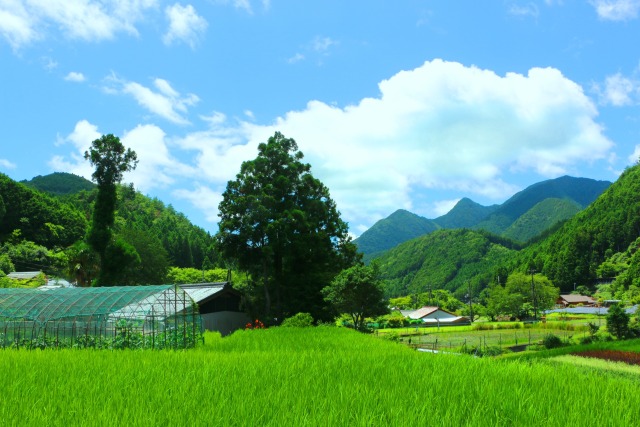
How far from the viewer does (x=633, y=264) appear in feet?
312

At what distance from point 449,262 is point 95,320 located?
163 m

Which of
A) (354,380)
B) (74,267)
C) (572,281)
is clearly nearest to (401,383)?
(354,380)

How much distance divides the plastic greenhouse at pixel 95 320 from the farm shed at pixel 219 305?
10498 mm

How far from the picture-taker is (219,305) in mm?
38781

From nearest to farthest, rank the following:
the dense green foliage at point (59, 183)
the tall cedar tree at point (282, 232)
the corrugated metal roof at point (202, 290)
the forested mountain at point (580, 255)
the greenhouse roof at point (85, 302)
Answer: the greenhouse roof at point (85, 302) < the corrugated metal roof at point (202, 290) < the tall cedar tree at point (282, 232) < the forested mountain at point (580, 255) < the dense green foliage at point (59, 183)

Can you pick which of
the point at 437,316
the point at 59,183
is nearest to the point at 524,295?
the point at 437,316

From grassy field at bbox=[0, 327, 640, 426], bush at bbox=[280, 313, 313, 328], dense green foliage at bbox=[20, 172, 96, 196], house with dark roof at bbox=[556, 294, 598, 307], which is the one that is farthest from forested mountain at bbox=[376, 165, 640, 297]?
grassy field at bbox=[0, 327, 640, 426]

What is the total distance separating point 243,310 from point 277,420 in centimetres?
3898

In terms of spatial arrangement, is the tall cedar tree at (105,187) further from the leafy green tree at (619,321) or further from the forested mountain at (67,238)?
the leafy green tree at (619,321)

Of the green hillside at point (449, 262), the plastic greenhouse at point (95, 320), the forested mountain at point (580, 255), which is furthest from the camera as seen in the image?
the green hillside at point (449, 262)

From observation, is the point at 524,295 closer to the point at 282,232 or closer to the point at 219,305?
the point at 282,232

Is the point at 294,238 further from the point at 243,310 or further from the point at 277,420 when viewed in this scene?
the point at 277,420

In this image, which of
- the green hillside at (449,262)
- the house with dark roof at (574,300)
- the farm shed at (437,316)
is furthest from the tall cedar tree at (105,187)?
the green hillside at (449,262)

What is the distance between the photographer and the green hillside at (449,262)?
161500mm
